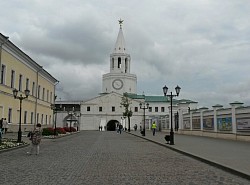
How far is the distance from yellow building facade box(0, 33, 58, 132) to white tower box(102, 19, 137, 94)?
41.8 m

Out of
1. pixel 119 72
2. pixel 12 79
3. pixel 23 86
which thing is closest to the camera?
pixel 12 79

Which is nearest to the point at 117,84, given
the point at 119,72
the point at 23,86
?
the point at 119,72

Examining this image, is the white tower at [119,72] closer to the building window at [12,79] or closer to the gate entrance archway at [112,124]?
the gate entrance archway at [112,124]

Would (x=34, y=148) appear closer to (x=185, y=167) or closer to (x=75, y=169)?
(x=75, y=169)

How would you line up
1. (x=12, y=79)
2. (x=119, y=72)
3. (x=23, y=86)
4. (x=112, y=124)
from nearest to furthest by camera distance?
1. (x=12, y=79)
2. (x=23, y=86)
3. (x=112, y=124)
4. (x=119, y=72)

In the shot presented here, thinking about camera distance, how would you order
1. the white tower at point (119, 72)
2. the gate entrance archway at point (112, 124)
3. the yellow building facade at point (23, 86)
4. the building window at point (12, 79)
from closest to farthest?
1. the yellow building facade at point (23, 86)
2. the building window at point (12, 79)
3. the gate entrance archway at point (112, 124)
4. the white tower at point (119, 72)

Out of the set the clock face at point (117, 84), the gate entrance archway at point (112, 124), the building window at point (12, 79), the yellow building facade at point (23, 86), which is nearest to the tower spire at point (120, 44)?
the clock face at point (117, 84)

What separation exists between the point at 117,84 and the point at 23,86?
6048cm

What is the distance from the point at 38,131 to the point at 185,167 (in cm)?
820

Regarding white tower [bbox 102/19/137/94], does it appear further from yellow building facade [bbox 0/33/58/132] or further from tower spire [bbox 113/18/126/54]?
yellow building facade [bbox 0/33/58/132]

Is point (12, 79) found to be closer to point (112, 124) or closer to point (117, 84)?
point (112, 124)

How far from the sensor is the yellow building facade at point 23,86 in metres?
38.0

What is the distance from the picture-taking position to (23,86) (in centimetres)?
4591

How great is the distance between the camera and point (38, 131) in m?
17.0
